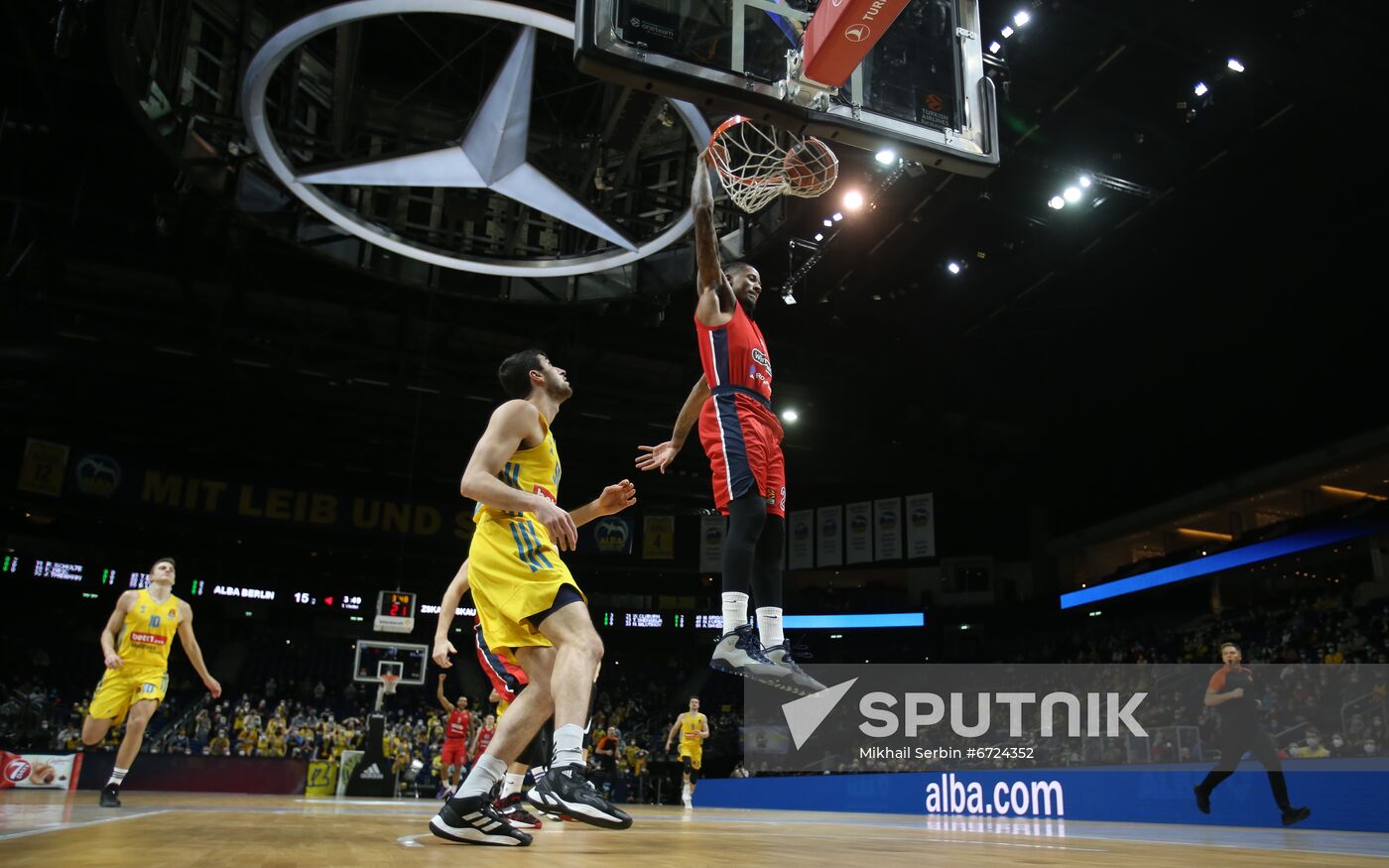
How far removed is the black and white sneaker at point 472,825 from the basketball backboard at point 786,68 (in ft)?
11.6

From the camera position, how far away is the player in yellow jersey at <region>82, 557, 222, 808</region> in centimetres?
739

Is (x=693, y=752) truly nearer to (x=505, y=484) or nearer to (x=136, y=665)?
(x=136, y=665)

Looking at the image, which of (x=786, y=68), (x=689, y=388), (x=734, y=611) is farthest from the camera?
(x=689, y=388)

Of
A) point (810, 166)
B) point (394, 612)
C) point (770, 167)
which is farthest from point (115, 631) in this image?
point (394, 612)

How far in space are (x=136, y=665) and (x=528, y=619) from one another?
549 centimetres

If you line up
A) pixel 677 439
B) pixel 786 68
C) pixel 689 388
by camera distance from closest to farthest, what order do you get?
pixel 677 439 → pixel 786 68 → pixel 689 388

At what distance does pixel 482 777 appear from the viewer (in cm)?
346

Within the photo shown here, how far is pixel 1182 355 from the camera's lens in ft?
64.1

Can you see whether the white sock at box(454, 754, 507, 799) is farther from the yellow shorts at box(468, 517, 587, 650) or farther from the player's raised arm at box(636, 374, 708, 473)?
the player's raised arm at box(636, 374, 708, 473)

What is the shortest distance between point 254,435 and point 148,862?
25.2m

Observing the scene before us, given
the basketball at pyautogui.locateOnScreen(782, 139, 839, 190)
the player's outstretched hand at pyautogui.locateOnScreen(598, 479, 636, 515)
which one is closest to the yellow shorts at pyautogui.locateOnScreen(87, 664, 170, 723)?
the player's outstretched hand at pyautogui.locateOnScreen(598, 479, 636, 515)

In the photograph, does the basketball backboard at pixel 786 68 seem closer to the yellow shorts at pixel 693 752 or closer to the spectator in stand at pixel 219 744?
the yellow shorts at pixel 693 752

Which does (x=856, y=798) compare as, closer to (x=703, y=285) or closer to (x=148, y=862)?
(x=703, y=285)

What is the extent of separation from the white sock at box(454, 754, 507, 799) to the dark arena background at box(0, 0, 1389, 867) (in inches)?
8.6
